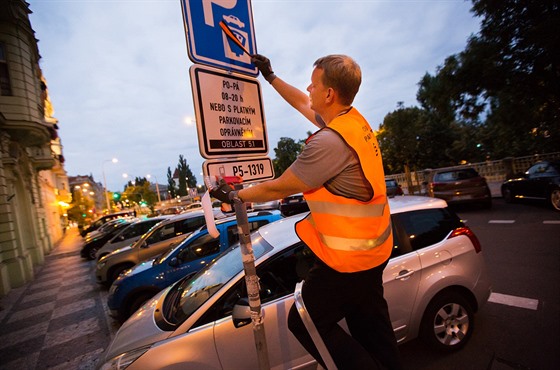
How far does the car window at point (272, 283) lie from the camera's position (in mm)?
2385

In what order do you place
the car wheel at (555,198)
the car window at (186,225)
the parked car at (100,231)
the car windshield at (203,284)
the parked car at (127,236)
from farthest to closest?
1. the parked car at (100,231)
2. the parked car at (127,236)
3. the car wheel at (555,198)
4. the car window at (186,225)
5. the car windshield at (203,284)

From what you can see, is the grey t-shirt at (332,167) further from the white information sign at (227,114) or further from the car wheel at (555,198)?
the car wheel at (555,198)

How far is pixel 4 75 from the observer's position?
10.8 metres

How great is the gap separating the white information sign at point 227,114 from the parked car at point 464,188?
33.3ft

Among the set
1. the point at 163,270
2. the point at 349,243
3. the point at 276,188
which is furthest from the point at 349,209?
the point at 163,270

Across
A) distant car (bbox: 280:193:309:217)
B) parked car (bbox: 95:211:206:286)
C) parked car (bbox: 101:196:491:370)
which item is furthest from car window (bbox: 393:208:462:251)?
distant car (bbox: 280:193:309:217)

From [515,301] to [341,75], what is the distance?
13.1ft

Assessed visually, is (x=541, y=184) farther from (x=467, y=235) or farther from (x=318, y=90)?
(x=318, y=90)

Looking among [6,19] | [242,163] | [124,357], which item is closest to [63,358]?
[124,357]

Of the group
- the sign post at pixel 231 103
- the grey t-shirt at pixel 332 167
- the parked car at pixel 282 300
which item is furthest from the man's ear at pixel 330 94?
the parked car at pixel 282 300

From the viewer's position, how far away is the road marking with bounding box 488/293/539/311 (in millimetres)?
3483

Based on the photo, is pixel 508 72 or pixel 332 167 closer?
pixel 332 167

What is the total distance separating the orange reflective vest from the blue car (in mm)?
3912

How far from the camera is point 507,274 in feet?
14.6
